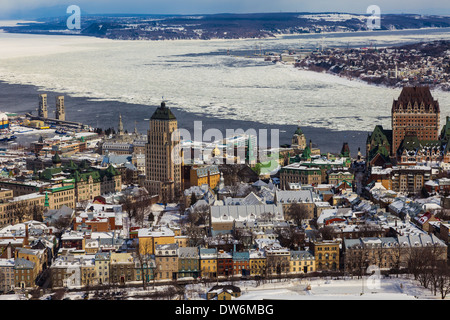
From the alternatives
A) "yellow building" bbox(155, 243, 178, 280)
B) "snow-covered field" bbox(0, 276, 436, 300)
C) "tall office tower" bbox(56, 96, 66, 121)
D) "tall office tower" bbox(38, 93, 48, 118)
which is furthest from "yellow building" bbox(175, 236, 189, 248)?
"tall office tower" bbox(38, 93, 48, 118)

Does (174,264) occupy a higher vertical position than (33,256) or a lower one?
lower

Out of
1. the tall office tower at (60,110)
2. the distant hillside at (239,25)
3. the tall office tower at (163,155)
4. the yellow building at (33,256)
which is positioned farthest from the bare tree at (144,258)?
the distant hillside at (239,25)

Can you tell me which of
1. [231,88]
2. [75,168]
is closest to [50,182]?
[75,168]

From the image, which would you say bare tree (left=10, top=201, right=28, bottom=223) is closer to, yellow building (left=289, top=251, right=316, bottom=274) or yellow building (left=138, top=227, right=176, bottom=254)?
yellow building (left=138, top=227, right=176, bottom=254)

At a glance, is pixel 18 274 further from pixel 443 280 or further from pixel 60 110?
pixel 60 110

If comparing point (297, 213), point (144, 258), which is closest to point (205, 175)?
point (297, 213)
